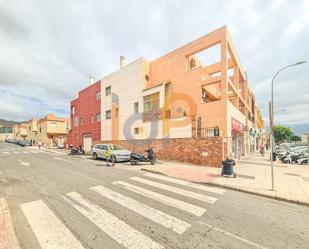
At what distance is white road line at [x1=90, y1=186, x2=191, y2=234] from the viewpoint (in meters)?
4.16

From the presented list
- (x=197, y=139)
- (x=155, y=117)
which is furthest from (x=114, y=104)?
(x=197, y=139)

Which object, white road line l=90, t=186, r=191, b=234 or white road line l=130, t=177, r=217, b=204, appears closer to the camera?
white road line l=90, t=186, r=191, b=234

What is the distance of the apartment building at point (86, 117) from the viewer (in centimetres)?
2700

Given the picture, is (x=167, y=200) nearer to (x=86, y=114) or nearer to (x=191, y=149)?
(x=191, y=149)

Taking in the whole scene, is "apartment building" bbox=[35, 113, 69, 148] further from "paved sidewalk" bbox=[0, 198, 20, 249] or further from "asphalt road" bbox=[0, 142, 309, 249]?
"paved sidewalk" bbox=[0, 198, 20, 249]

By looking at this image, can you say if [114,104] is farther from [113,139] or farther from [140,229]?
[140,229]

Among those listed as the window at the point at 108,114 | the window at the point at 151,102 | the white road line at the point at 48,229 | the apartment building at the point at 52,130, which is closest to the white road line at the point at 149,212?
the white road line at the point at 48,229

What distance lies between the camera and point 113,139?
76.3 ft

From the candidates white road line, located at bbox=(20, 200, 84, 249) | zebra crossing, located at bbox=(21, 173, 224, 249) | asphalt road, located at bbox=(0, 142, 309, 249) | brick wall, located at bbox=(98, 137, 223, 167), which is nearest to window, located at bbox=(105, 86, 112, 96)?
brick wall, located at bbox=(98, 137, 223, 167)

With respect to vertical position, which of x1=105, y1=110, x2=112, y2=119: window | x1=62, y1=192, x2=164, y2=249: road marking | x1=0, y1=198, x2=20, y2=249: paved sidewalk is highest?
x1=105, y1=110, x2=112, y2=119: window

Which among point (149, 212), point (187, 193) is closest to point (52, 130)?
point (187, 193)

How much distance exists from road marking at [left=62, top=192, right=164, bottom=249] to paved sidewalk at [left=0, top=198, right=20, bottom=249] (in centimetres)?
151

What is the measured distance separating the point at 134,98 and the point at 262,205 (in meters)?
17.0

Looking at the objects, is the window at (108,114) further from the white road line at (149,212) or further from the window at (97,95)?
the white road line at (149,212)
